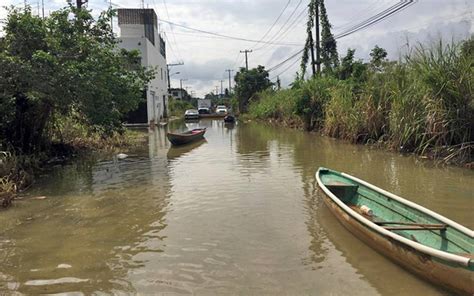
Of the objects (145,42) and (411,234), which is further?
(145,42)

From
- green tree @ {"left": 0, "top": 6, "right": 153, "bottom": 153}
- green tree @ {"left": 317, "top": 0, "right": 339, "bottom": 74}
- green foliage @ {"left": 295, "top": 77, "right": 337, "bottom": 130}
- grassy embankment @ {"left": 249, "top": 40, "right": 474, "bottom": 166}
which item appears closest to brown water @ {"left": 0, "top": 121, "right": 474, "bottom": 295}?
grassy embankment @ {"left": 249, "top": 40, "right": 474, "bottom": 166}

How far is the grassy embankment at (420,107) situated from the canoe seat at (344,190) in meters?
5.48

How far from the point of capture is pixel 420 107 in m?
13.7

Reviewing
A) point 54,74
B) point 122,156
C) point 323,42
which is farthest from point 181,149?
point 323,42

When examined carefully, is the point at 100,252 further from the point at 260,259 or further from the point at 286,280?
the point at 286,280

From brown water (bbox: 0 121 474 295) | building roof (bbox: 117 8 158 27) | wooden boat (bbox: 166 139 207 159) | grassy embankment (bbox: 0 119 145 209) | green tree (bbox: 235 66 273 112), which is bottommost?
brown water (bbox: 0 121 474 295)

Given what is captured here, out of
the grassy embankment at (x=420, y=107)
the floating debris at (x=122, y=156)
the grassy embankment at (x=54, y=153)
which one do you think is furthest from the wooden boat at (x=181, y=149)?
the grassy embankment at (x=420, y=107)

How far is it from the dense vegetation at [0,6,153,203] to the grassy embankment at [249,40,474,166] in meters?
9.39

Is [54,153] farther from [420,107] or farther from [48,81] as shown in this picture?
[420,107]

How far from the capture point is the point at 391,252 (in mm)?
5352

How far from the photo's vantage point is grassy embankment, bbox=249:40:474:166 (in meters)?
12.4

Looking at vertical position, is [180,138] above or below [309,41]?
below

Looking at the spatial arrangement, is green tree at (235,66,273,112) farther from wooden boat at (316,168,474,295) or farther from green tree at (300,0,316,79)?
wooden boat at (316,168,474,295)

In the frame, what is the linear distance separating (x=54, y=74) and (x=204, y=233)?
6584 mm
